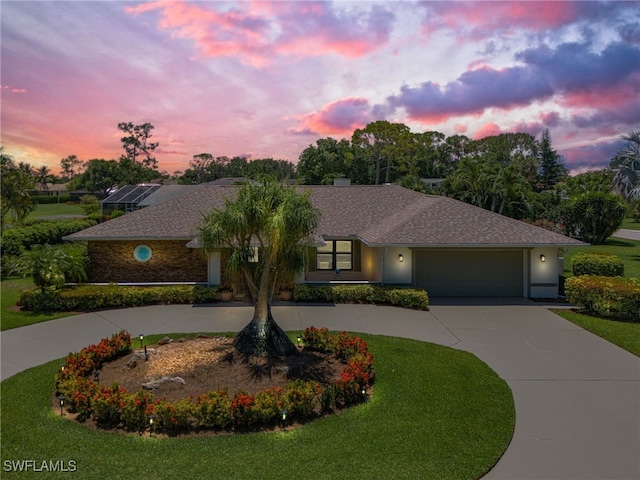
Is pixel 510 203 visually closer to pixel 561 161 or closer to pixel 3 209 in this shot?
pixel 561 161

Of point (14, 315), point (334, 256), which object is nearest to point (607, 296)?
point (334, 256)

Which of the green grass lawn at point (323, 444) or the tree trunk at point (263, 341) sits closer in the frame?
the green grass lawn at point (323, 444)

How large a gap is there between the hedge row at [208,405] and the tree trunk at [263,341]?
200 cm

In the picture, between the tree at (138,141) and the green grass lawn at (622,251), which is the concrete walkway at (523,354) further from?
the tree at (138,141)

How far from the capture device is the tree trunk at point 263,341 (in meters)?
10.1

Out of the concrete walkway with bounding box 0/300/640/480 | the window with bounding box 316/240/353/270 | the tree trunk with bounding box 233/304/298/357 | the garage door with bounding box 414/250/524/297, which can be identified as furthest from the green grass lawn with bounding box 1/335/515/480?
the window with bounding box 316/240/353/270

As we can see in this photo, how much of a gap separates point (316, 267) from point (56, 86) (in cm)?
1305

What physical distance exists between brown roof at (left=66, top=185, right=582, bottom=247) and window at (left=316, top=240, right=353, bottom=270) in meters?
1.69

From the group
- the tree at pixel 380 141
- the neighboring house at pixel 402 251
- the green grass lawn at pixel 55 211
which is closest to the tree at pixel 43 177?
the green grass lawn at pixel 55 211

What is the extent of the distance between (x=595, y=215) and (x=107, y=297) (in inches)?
1378

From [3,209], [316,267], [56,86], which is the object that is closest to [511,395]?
[316,267]

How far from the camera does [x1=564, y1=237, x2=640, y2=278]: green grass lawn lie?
923 inches

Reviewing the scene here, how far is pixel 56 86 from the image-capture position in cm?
1337

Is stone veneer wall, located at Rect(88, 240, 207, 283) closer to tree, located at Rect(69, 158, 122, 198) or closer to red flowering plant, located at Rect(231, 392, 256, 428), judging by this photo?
red flowering plant, located at Rect(231, 392, 256, 428)
